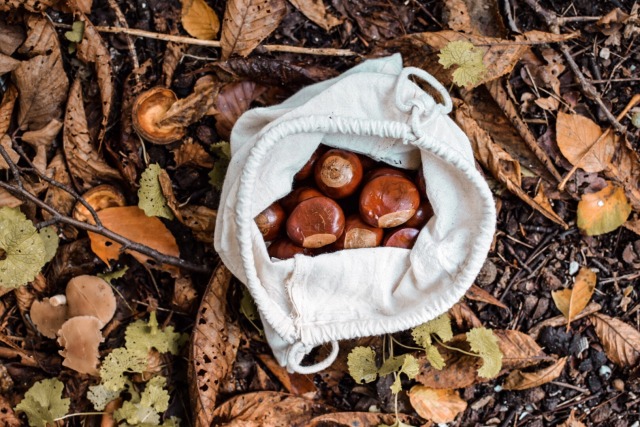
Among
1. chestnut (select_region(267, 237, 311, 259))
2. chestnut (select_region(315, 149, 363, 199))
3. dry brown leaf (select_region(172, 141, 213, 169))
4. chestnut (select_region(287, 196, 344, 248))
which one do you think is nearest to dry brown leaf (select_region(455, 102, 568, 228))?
chestnut (select_region(315, 149, 363, 199))

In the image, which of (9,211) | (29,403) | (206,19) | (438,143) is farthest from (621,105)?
(29,403)

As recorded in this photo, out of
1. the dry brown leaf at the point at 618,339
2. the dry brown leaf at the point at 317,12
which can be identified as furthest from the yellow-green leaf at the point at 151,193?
the dry brown leaf at the point at 618,339

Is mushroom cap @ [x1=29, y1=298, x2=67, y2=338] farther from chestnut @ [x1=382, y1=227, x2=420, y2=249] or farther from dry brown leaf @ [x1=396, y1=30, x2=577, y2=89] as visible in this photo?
dry brown leaf @ [x1=396, y1=30, x2=577, y2=89]

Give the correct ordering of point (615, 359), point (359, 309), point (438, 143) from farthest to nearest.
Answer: point (615, 359) < point (359, 309) < point (438, 143)

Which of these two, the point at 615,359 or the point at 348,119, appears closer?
the point at 348,119

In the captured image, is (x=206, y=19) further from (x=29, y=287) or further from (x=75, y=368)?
(x=75, y=368)

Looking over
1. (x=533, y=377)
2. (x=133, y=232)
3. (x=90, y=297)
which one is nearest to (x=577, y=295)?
(x=533, y=377)
